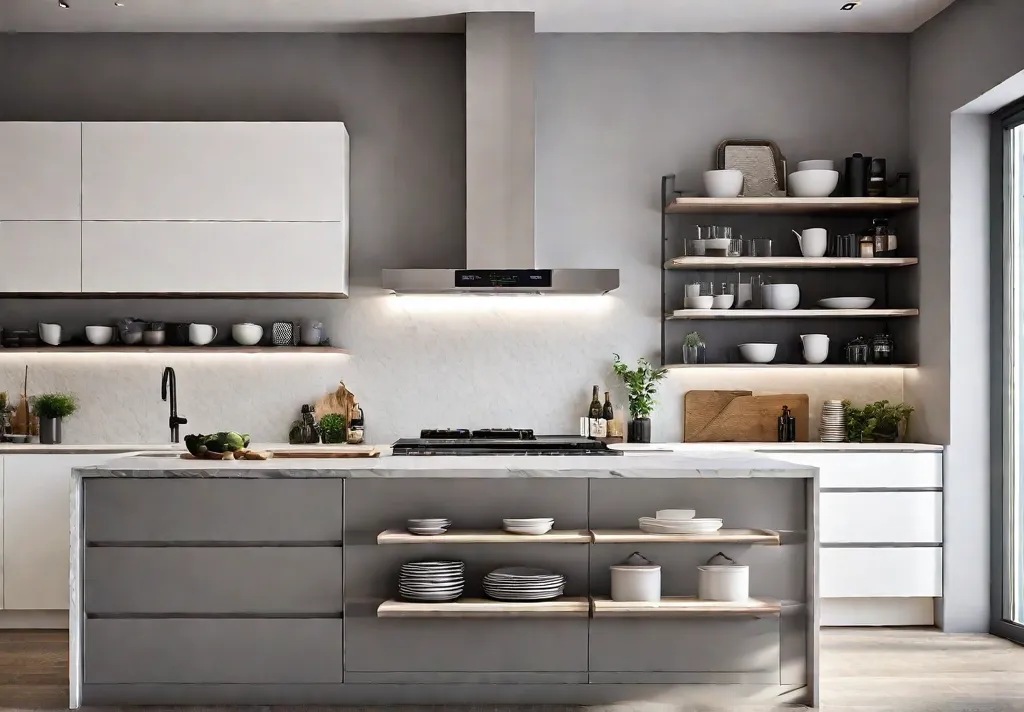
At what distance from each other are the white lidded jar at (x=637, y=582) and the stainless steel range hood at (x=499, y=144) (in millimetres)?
1878

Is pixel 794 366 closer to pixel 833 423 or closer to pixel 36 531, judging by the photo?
pixel 833 423

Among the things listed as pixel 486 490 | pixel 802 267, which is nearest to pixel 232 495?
pixel 486 490

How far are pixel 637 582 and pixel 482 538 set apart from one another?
542 millimetres

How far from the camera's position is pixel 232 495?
3424 millimetres

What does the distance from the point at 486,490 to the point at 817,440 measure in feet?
8.12

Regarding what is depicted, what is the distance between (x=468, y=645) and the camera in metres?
3.42

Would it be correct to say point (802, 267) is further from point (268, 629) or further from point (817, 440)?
point (268, 629)

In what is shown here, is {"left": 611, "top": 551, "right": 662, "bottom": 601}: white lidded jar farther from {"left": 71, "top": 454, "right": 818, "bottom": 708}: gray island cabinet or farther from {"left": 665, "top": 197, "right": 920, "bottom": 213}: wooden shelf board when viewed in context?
{"left": 665, "top": 197, "right": 920, "bottom": 213}: wooden shelf board

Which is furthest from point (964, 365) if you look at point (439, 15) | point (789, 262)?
point (439, 15)

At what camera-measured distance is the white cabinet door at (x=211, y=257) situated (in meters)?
4.84

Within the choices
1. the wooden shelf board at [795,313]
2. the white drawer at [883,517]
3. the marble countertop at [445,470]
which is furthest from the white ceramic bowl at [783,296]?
the marble countertop at [445,470]

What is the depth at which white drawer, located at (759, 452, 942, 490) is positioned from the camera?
469 centimetres

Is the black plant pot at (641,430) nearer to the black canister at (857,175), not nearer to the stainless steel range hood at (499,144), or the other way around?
the stainless steel range hood at (499,144)

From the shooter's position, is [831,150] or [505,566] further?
[831,150]
